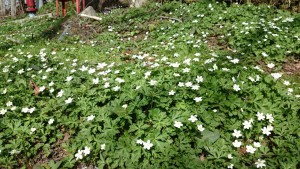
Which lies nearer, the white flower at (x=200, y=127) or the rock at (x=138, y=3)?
the white flower at (x=200, y=127)

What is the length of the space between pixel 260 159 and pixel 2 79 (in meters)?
4.60

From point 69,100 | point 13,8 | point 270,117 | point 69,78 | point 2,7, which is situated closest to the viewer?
point 270,117

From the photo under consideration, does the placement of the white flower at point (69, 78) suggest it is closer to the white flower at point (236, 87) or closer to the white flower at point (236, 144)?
the white flower at point (236, 87)

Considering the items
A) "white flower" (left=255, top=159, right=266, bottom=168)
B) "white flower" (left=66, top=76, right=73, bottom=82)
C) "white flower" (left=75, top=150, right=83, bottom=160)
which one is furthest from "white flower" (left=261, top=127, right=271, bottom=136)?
"white flower" (left=66, top=76, right=73, bottom=82)

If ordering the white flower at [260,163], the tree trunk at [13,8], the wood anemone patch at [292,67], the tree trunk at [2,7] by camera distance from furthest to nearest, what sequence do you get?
1. the tree trunk at [2,7]
2. the tree trunk at [13,8]
3. the wood anemone patch at [292,67]
4. the white flower at [260,163]

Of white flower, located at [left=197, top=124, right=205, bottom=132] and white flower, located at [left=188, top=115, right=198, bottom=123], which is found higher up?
white flower, located at [left=188, top=115, right=198, bottom=123]

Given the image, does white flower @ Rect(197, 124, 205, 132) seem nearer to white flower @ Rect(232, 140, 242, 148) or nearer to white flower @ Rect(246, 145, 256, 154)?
white flower @ Rect(232, 140, 242, 148)

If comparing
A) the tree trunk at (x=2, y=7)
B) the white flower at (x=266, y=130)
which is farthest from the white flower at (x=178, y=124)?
the tree trunk at (x=2, y=7)

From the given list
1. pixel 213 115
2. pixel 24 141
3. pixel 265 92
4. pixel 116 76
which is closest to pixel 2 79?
pixel 24 141

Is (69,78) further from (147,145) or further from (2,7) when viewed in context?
(2,7)

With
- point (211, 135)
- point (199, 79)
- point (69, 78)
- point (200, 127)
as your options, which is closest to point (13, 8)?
point (69, 78)

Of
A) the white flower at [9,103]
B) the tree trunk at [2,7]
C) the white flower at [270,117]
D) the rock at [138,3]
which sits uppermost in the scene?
the rock at [138,3]

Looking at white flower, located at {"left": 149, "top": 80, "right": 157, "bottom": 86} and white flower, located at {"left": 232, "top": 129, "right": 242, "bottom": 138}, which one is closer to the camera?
white flower, located at {"left": 232, "top": 129, "right": 242, "bottom": 138}

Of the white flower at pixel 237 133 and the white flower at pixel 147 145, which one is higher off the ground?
the white flower at pixel 237 133
